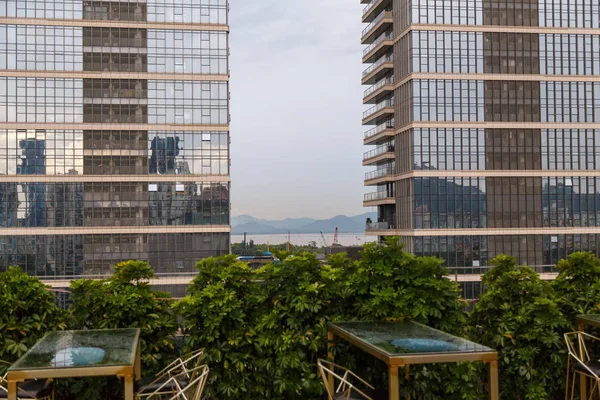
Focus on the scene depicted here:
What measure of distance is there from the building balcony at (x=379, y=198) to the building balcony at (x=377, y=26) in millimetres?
13524

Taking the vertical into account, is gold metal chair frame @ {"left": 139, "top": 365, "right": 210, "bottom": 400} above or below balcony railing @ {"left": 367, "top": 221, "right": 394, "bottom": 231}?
below

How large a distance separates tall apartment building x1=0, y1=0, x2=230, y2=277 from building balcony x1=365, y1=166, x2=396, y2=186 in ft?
48.9

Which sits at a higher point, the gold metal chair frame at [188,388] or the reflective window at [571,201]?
the reflective window at [571,201]

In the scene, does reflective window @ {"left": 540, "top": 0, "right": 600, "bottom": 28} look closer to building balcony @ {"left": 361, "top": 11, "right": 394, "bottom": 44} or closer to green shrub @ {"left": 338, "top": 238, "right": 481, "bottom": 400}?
building balcony @ {"left": 361, "top": 11, "right": 394, "bottom": 44}

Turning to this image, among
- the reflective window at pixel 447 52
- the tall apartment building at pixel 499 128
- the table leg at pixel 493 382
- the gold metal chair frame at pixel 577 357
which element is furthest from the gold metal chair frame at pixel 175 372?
the reflective window at pixel 447 52

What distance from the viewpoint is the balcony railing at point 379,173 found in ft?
174

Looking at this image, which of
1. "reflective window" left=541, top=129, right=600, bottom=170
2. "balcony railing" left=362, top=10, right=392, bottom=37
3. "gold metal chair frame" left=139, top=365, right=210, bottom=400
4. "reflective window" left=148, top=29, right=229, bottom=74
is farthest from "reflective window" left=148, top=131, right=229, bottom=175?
"gold metal chair frame" left=139, top=365, right=210, bottom=400

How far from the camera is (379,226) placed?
53.8 metres

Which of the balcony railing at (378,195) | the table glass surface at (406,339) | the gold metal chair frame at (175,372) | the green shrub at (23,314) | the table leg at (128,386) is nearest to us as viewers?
the table leg at (128,386)

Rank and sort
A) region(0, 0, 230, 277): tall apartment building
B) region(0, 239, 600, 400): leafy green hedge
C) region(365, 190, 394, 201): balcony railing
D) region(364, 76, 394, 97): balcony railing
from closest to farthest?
region(0, 239, 600, 400): leafy green hedge → region(0, 0, 230, 277): tall apartment building → region(364, 76, 394, 97): balcony railing → region(365, 190, 394, 201): balcony railing

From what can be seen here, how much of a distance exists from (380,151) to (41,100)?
26902 mm

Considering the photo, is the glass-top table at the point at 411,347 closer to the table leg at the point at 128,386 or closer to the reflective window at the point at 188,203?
the table leg at the point at 128,386

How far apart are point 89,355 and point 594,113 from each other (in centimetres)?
5074

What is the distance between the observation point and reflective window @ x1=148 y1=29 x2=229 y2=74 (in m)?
44.4
